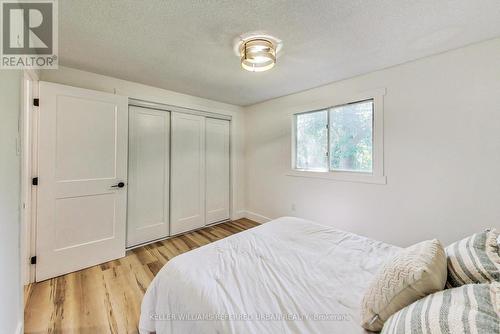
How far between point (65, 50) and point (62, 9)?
72cm

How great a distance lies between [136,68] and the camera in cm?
233

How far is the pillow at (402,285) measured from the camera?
2.60 ft

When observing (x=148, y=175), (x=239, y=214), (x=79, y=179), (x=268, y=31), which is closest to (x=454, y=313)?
(x=268, y=31)

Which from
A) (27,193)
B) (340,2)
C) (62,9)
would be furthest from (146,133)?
(340,2)

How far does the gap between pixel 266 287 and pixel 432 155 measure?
84.5 inches

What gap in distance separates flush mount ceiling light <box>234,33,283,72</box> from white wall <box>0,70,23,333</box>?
1.56m

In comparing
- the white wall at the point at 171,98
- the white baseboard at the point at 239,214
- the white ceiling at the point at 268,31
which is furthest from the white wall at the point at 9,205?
the white baseboard at the point at 239,214

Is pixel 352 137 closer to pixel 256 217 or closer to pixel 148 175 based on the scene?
pixel 256 217

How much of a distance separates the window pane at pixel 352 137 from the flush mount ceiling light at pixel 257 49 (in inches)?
54.5

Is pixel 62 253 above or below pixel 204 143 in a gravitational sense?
below

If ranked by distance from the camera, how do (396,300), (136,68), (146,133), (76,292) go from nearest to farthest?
1. (396,300)
2. (76,292)
3. (136,68)
4. (146,133)

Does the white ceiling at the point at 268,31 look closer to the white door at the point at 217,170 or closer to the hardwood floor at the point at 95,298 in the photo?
the white door at the point at 217,170

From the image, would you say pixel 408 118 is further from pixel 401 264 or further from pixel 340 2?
pixel 401 264

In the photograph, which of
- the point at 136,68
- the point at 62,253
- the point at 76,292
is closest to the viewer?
the point at 76,292
